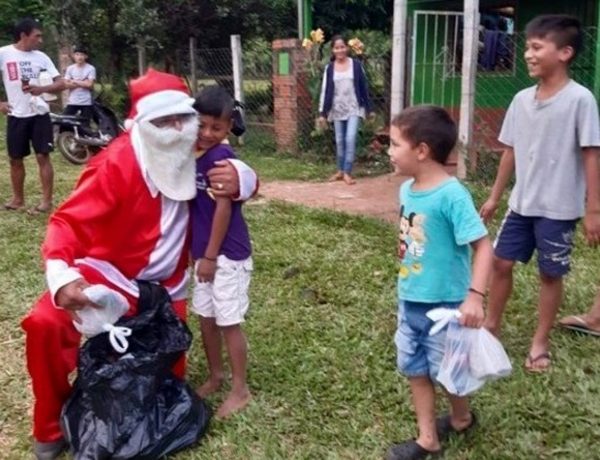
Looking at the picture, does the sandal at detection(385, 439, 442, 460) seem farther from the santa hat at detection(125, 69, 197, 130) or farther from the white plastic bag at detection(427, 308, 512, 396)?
the santa hat at detection(125, 69, 197, 130)

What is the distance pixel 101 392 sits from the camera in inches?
108

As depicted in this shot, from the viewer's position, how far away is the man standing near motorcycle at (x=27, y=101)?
6.63 metres

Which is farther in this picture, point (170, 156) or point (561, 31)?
point (561, 31)

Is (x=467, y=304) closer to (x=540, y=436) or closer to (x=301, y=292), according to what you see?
(x=540, y=436)

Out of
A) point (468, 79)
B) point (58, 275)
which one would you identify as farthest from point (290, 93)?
point (58, 275)

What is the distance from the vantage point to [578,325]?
3.75 meters

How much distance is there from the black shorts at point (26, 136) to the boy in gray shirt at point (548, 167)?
4.52m

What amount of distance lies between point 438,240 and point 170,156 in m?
1.03

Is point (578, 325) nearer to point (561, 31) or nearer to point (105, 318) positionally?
point (561, 31)

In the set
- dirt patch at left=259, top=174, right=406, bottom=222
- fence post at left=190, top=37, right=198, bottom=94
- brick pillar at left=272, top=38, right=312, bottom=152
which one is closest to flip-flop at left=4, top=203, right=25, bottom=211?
dirt patch at left=259, top=174, right=406, bottom=222

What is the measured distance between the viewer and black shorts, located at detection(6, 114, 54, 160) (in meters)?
6.69

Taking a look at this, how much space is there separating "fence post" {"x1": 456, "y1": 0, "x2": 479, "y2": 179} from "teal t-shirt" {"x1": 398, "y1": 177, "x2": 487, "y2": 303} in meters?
5.01

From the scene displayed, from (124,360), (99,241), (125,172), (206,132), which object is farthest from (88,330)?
(206,132)

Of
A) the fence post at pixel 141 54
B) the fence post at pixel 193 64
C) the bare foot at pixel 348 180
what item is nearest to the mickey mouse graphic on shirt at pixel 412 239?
the bare foot at pixel 348 180
